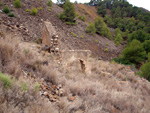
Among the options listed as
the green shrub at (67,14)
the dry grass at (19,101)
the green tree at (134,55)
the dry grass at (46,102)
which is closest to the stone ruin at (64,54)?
the dry grass at (46,102)

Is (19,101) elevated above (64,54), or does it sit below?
above

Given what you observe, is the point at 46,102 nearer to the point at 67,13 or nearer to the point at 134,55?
the point at 67,13

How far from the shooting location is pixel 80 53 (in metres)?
6.73

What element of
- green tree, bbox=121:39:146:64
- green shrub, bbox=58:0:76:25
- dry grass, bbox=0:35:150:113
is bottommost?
green tree, bbox=121:39:146:64

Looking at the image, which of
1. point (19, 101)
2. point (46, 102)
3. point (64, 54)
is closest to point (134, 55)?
point (64, 54)

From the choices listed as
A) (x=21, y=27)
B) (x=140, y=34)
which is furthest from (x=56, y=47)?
(x=140, y=34)

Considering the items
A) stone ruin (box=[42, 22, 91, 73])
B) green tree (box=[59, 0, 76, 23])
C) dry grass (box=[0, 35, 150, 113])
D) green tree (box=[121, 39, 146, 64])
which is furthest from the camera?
green tree (box=[121, 39, 146, 64])

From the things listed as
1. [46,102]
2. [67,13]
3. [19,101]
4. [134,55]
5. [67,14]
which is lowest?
[134,55]

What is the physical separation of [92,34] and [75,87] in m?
18.6

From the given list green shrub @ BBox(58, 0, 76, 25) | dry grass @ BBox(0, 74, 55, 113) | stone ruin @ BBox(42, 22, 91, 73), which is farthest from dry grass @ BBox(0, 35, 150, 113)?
green shrub @ BBox(58, 0, 76, 25)

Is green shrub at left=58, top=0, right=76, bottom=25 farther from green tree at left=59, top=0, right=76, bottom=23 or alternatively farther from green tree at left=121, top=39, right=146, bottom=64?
green tree at left=121, top=39, right=146, bottom=64

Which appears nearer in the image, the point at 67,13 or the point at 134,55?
the point at 67,13

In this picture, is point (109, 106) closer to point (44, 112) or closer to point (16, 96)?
point (44, 112)

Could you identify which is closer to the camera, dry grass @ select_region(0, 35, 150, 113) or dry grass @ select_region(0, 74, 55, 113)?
dry grass @ select_region(0, 74, 55, 113)
